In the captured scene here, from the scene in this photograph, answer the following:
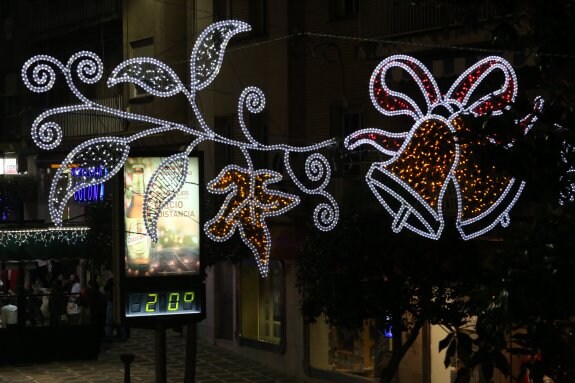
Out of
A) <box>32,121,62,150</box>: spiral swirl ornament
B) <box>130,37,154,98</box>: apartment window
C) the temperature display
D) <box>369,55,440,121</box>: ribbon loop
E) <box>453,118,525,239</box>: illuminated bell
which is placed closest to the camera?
<box>32,121,62,150</box>: spiral swirl ornament

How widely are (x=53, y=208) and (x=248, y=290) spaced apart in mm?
16728

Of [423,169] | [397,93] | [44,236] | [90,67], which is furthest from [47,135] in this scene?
[44,236]

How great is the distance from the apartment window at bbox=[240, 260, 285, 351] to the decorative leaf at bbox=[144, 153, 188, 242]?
1260 cm

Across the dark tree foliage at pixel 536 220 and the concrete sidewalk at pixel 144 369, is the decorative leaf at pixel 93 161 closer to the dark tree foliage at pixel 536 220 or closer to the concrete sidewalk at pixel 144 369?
the dark tree foliage at pixel 536 220

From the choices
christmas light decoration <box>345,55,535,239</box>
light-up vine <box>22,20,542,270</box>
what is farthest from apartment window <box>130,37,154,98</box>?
christmas light decoration <box>345,55,535,239</box>

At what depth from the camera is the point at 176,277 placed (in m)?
15.7

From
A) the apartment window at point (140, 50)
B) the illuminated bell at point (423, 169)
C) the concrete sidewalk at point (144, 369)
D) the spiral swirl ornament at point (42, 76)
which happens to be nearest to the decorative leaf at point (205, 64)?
the spiral swirl ornament at point (42, 76)

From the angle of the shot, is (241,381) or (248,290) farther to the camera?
(248,290)

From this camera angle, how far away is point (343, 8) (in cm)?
2584

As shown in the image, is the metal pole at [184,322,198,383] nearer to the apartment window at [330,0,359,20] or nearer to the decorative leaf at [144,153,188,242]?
the decorative leaf at [144,153,188,242]

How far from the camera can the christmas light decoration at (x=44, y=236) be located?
28906mm

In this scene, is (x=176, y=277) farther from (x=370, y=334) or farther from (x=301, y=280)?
(x=370, y=334)

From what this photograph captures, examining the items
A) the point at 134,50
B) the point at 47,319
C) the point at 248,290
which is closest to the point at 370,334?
the point at 248,290

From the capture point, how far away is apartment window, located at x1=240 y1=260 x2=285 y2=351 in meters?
28.2
